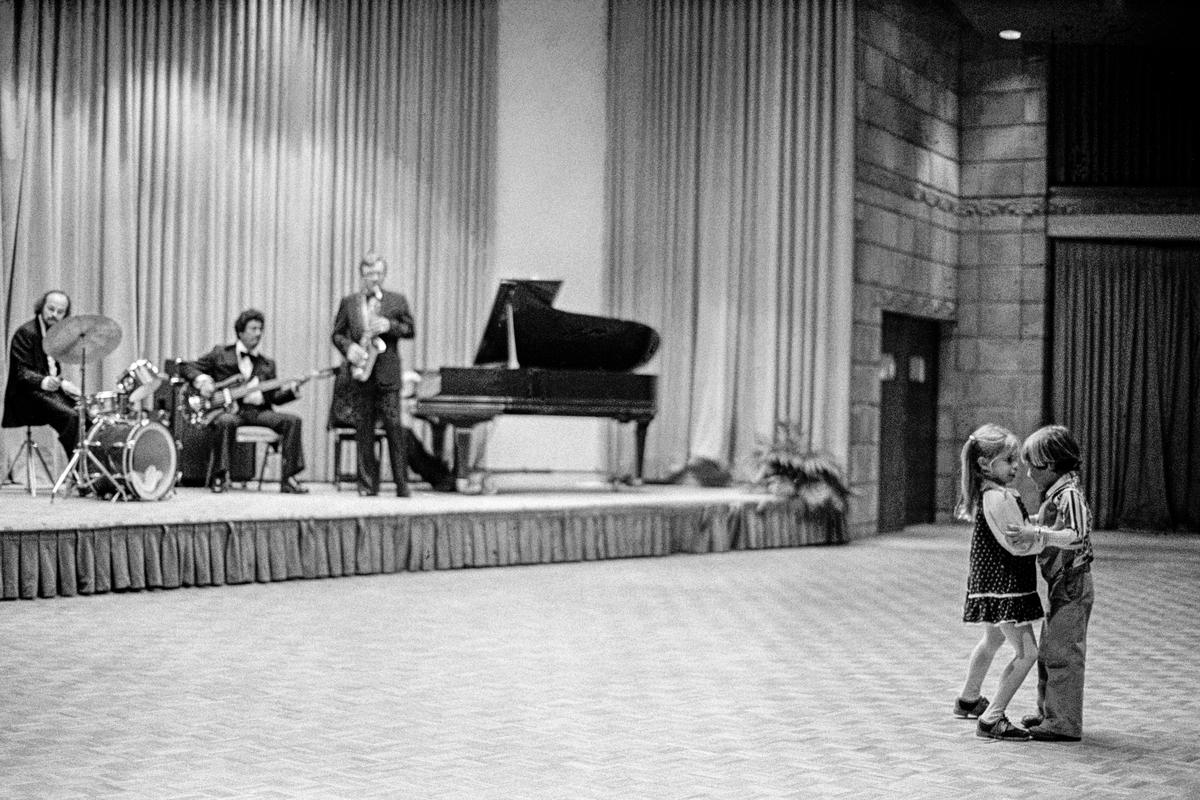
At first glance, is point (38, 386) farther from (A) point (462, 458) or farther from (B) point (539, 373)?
(B) point (539, 373)

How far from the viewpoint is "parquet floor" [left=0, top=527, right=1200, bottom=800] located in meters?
4.14

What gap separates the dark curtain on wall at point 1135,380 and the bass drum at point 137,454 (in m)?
8.17

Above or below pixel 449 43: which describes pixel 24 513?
below

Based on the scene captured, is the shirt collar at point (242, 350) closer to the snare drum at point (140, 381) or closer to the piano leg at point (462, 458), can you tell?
the snare drum at point (140, 381)

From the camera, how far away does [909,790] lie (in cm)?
405

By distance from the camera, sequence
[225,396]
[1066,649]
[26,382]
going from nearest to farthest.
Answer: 1. [1066,649]
2. [26,382]
3. [225,396]

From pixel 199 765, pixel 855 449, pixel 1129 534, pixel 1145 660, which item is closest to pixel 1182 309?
pixel 1129 534

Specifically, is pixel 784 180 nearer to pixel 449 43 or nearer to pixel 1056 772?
pixel 449 43

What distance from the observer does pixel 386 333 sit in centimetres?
952

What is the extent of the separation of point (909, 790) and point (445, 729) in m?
1.50

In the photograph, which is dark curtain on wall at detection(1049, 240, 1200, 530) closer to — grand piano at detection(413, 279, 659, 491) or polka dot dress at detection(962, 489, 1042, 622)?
grand piano at detection(413, 279, 659, 491)

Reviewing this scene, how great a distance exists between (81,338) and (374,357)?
173 centimetres

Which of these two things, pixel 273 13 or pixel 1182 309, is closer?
pixel 273 13

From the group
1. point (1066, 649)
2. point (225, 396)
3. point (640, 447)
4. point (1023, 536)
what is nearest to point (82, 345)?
point (225, 396)
